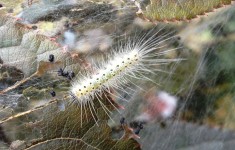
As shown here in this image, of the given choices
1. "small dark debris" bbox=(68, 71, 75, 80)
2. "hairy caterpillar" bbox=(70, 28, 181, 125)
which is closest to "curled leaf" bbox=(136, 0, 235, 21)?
"hairy caterpillar" bbox=(70, 28, 181, 125)

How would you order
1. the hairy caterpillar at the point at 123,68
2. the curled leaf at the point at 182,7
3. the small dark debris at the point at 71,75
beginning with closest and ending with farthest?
the small dark debris at the point at 71,75, the hairy caterpillar at the point at 123,68, the curled leaf at the point at 182,7

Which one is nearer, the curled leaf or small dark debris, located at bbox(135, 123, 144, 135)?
small dark debris, located at bbox(135, 123, 144, 135)

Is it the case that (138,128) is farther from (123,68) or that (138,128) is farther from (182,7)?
(182,7)

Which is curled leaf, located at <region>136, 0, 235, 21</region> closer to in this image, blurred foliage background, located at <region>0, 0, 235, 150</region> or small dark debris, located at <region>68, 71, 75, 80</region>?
blurred foliage background, located at <region>0, 0, 235, 150</region>

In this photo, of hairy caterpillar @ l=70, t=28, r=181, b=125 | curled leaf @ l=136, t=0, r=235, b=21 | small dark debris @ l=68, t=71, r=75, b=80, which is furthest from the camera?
curled leaf @ l=136, t=0, r=235, b=21

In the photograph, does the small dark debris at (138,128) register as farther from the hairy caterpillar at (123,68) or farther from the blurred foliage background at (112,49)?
the hairy caterpillar at (123,68)

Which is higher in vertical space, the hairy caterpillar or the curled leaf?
the curled leaf

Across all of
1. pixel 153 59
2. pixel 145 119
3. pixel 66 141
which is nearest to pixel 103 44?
pixel 153 59

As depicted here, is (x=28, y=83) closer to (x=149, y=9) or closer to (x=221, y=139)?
(x=149, y=9)

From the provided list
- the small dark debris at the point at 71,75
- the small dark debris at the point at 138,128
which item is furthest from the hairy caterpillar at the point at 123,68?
the small dark debris at the point at 138,128

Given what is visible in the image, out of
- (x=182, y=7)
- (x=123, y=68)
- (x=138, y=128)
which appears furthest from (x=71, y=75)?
(x=182, y=7)
